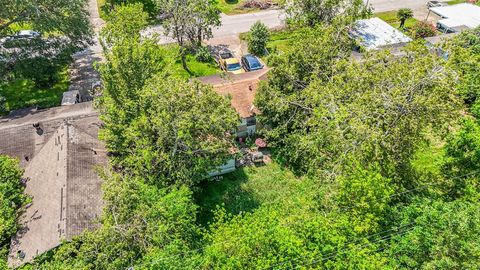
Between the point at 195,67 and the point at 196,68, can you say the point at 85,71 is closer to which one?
the point at 195,67

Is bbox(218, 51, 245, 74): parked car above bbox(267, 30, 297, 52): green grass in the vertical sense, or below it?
below

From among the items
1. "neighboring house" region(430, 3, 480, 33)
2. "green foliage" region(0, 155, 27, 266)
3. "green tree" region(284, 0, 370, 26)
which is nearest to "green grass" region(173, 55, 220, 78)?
"green tree" region(284, 0, 370, 26)

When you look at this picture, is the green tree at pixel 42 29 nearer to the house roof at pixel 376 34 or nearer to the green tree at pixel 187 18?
the green tree at pixel 187 18

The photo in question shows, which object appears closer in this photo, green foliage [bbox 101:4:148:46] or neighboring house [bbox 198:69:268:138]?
green foliage [bbox 101:4:148:46]

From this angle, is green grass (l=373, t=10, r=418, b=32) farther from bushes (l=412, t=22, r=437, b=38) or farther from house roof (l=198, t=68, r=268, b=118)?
house roof (l=198, t=68, r=268, b=118)

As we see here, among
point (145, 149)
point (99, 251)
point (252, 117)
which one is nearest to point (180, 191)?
point (145, 149)

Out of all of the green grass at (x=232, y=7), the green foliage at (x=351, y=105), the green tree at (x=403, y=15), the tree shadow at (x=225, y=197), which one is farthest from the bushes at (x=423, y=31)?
the tree shadow at (x=225, y=197)
